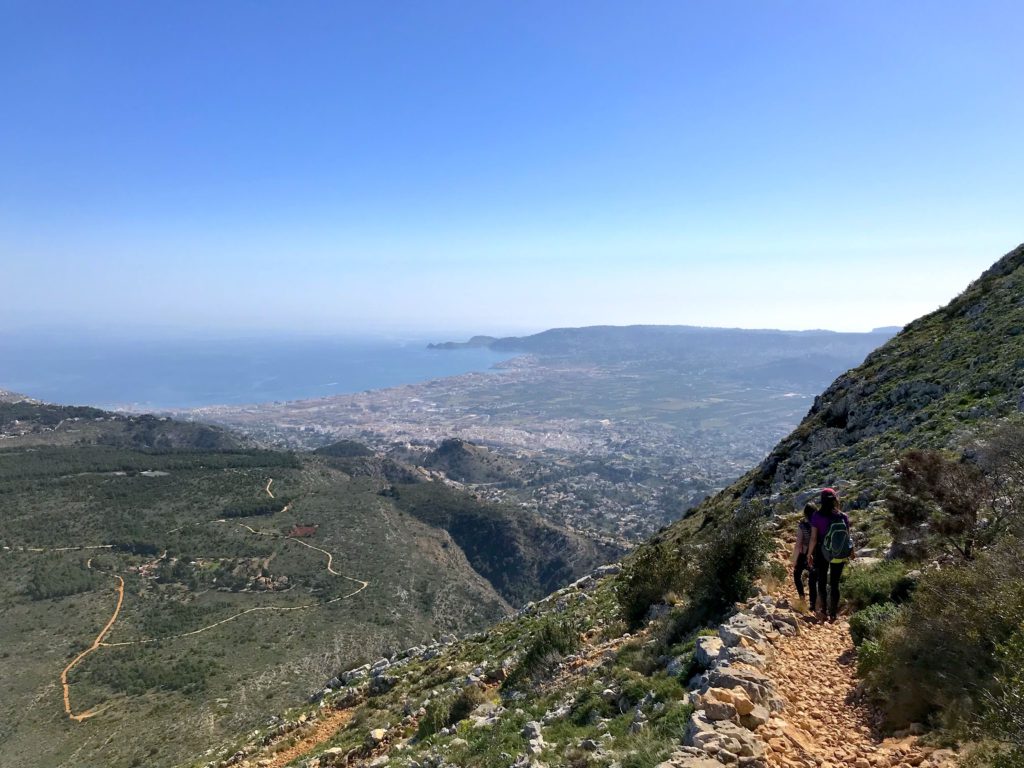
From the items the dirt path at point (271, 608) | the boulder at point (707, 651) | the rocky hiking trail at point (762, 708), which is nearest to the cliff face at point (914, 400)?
the rocky hiking trail at point (762, 708)

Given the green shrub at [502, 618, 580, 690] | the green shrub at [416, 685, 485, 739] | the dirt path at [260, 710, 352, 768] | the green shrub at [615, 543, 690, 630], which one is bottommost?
the dirt path at [260, 710, 352, 768]

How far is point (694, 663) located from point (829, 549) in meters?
2.66

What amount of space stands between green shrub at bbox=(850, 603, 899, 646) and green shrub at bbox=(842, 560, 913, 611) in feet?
1.80

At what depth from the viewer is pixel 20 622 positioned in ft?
115

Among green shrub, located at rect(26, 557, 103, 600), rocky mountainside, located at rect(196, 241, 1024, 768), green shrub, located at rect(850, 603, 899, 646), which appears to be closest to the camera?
rocky mountainside, located at rect(196, 241, 1024, 768)

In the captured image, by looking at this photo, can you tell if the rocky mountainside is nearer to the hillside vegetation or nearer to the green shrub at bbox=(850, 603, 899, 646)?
the green shrub at bbox=(850, 603, 899, 646)

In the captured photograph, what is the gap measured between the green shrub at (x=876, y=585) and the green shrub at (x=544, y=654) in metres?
5.21

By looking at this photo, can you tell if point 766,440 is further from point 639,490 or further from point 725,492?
point 725,492

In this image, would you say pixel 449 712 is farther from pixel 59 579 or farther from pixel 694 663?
pixel 59 579

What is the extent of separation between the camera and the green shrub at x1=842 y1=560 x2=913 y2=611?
7.83 metres

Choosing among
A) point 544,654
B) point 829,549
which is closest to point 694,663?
point 829,549

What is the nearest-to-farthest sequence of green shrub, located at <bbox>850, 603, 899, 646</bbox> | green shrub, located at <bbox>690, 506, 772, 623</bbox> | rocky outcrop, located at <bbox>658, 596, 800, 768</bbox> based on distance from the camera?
rocky outcrop, located at <bbox>658, 596, 800, 768</bbox> < green shrub, located at <bbox>850, 603, 899, 646</bbox> < green shrub, located at <bbox>690, 506, 772, 623</bbox>

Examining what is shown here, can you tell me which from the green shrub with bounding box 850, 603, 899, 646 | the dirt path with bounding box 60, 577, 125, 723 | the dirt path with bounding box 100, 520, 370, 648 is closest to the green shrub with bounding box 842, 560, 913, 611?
the green shrub with bounding box 850, 603, 899, 646

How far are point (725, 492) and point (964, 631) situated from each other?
911 inches
